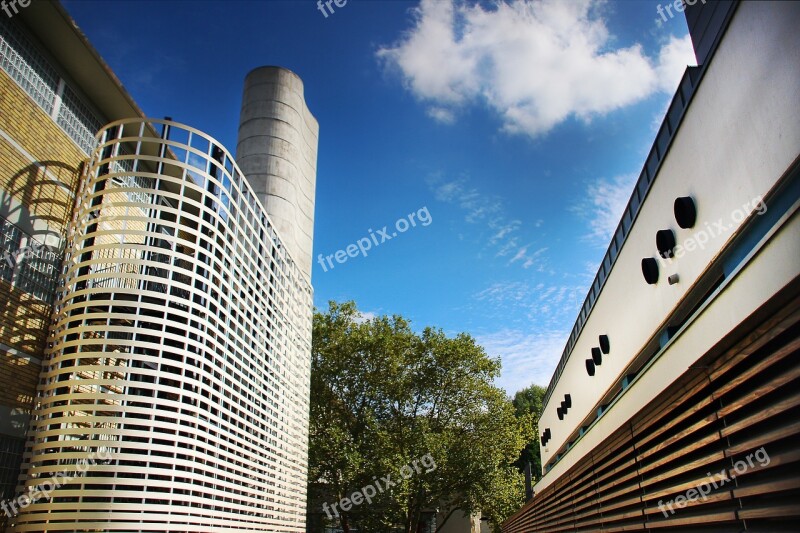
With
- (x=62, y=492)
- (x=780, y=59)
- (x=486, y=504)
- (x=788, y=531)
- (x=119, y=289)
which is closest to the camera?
(x=788, y=531)

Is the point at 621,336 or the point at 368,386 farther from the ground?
the point at 368,386

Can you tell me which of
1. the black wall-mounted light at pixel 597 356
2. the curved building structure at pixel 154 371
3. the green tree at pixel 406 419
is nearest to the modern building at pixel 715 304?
the black wall-mounted light at pixel 597 356

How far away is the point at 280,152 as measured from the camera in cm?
1778

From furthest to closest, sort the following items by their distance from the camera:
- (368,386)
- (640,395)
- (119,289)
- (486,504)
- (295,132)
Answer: (368,386)
(486,504)
(295,132)
(119,289)
(640,395)

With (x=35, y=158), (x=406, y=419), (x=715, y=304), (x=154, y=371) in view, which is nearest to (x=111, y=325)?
(x=154, y=371)

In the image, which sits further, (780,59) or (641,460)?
(641,460)

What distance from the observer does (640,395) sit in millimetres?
8133

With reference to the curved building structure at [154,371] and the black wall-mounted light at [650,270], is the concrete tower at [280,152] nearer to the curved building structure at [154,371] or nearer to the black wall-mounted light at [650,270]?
the curved building structure at [154,371]

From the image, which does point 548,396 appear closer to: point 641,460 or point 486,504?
point 486,504

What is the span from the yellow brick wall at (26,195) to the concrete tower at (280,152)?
292 inches

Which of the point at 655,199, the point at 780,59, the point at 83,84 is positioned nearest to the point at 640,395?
the point at 655,199

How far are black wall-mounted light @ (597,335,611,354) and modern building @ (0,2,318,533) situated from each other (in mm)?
7655

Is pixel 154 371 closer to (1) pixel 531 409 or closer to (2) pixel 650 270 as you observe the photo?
(2) pixel 650 270

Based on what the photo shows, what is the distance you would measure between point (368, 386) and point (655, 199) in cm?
2263
